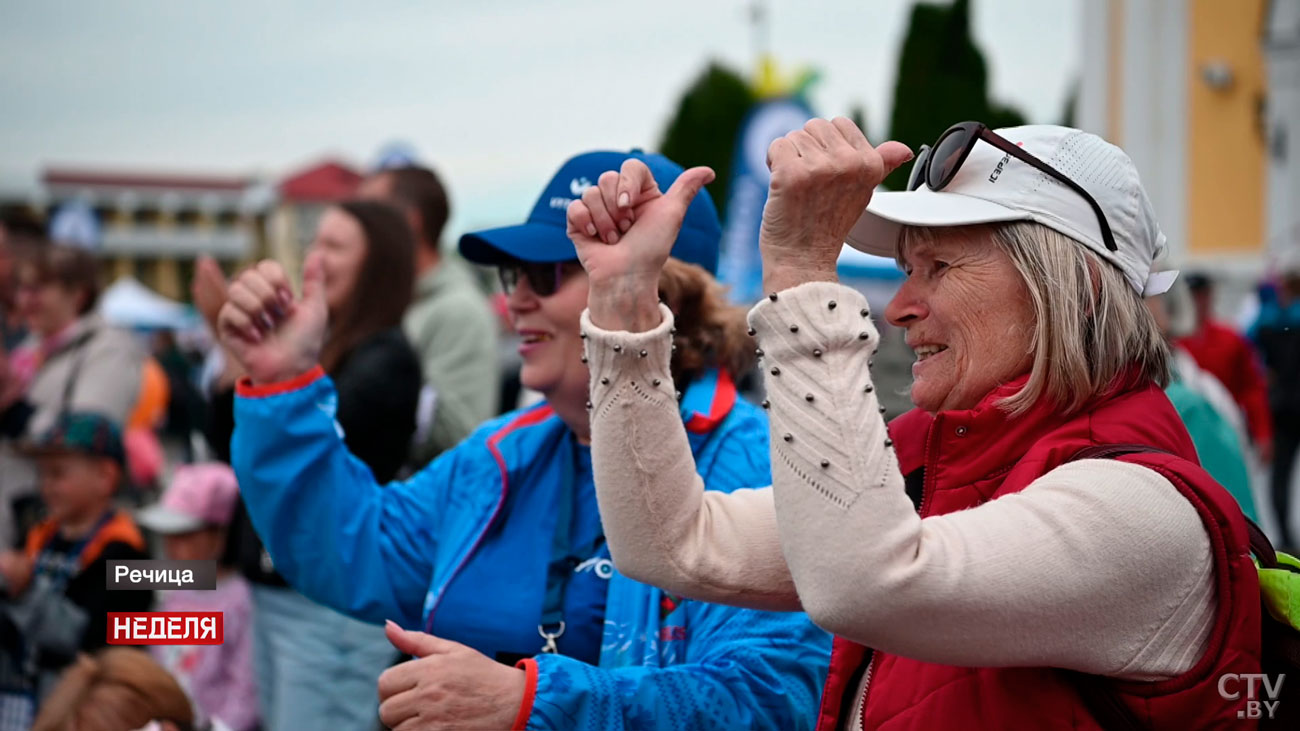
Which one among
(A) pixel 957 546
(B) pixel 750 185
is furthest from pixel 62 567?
(B) pixel 750 185

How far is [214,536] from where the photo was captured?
4840 mm

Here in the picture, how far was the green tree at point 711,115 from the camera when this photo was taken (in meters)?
35.5

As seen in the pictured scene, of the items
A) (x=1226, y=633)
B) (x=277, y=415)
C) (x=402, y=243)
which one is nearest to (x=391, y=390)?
(x=402, y=243)

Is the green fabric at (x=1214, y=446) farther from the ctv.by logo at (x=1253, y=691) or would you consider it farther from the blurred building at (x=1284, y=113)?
the blurred building at (x=1284, y=113)

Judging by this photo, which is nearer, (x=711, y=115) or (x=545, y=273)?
(x=545, y=273)

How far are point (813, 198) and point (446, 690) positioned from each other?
929 mm

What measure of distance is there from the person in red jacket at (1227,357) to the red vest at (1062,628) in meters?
6.78

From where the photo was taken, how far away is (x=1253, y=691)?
5.32 feet

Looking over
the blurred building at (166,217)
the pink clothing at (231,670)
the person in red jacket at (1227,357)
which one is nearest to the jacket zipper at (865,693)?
the pink clothing at (231,670)

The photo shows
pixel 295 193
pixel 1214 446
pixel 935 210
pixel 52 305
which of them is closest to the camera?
pixel 935 210

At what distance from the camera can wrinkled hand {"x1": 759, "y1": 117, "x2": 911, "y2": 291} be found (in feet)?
5.31

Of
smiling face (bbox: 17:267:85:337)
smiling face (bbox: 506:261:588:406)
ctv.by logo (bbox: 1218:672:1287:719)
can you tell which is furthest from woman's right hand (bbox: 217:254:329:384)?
smiling face (bbox: 17:267:85:337)

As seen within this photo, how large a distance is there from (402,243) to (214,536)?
1443mm

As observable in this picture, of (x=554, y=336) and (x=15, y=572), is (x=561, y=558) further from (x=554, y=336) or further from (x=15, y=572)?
(x=15, y=572)
